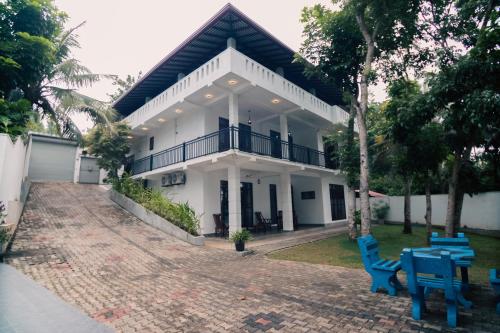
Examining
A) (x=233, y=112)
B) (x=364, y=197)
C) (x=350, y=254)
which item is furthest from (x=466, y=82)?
(x=233, y=112)

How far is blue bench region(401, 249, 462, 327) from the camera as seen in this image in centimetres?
307

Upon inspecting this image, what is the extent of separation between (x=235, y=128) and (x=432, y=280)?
8.45 meters

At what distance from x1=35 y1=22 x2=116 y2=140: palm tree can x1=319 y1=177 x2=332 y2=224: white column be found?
14153 millimetres

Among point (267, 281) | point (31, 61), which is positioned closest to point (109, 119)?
point (31, 61)

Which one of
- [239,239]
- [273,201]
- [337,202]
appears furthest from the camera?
[337,202]

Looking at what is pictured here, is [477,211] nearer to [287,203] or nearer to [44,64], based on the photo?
[287,203]

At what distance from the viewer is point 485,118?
4.88 m

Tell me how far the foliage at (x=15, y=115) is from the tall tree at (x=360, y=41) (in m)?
10.7

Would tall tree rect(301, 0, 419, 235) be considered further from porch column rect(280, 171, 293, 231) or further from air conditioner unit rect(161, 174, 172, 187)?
air conditioner unit rect(161, 174, 172, 187)

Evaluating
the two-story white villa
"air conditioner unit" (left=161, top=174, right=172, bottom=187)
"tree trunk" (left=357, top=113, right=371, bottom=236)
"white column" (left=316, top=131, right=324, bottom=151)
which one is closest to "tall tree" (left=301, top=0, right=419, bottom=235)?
"tree trunk" (left=357, top=113, right=371, bottom=236)

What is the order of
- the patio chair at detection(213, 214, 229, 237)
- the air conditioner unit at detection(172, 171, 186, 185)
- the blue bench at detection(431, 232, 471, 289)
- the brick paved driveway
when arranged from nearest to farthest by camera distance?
1. the brick paved driveway
2. the blue bench at detection(431, 232, 471, 289)
3. the patio chair at detection(213, 214, 229, 237)
4. the air conditioner unit at detection(172, 171, 186, 185)

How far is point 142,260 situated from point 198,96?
8024mm

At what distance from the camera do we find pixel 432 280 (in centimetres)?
329

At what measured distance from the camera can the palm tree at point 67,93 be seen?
13.4m
